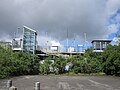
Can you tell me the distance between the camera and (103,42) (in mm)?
63875

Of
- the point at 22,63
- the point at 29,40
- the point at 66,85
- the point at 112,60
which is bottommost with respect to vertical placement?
the point at 66,85

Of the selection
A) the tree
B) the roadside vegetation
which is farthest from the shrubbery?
the tree

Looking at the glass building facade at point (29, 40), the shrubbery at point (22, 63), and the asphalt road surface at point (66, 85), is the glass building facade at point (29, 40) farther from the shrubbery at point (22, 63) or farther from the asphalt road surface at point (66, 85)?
the asphalt road surface at point (66, 85)

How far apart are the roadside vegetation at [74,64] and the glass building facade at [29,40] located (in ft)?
23.4

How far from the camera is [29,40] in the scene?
56.5 metres

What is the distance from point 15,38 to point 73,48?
1555 centimetres

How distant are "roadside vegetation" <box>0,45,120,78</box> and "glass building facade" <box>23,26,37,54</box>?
7.12m

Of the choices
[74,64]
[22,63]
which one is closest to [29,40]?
[74,64]

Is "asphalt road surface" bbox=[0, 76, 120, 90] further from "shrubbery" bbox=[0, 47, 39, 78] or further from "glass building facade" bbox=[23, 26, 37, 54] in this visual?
"glass building facade" bbox=[23, 26, 37, 54]

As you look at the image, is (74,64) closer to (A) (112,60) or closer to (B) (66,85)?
(A) (112,60)

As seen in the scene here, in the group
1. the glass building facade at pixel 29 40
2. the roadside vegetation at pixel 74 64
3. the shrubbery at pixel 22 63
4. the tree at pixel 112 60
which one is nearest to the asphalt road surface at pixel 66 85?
the shrubbery at pixel 22 63

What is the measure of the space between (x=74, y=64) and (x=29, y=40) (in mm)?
12315

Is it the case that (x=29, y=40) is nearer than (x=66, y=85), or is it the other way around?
(x=66, y=85)

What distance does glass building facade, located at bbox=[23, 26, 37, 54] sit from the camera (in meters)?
56.2
